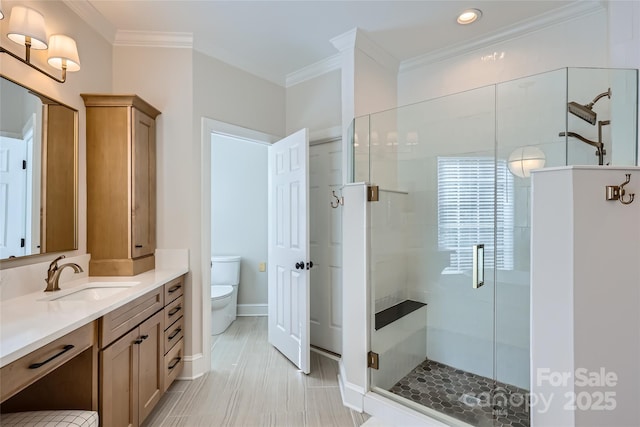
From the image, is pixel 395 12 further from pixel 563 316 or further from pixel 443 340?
pixel 443 340

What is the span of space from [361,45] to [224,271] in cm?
282

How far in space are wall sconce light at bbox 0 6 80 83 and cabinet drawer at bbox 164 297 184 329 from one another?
1574 millimetres

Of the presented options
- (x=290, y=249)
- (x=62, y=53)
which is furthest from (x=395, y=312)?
(x=62, y=53)

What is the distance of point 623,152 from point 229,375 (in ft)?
9.71

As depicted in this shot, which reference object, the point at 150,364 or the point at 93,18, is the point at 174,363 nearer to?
the point at 150,364

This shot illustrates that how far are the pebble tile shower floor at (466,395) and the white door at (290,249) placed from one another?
86cm

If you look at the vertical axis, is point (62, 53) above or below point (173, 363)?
above

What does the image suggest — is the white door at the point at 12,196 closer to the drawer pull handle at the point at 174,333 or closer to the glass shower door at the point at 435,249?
the drawer pull handle at the point at 174,333

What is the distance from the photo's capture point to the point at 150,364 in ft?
5.86

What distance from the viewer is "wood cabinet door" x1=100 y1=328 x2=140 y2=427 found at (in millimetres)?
1375

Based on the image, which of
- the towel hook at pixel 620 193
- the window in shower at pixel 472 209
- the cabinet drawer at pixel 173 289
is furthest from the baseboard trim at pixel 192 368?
the towel hook at pixel 620 193

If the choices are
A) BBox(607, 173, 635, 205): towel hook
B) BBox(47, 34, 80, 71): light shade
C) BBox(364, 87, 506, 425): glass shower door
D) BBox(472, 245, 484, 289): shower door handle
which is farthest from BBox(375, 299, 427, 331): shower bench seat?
BBox(47, 34, 80, 71): light shade

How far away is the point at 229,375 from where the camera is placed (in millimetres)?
2396

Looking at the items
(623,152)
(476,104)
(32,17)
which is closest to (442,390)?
(623,152)
